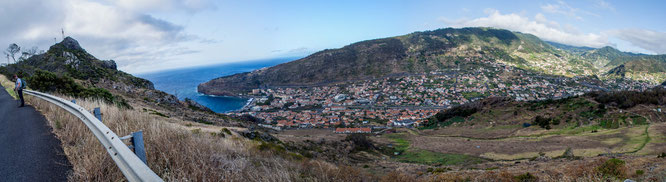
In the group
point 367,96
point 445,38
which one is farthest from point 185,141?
point 445,38

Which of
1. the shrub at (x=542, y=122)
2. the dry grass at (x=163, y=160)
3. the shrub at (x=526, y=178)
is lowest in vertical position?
the shrub at (x=542, y=122)

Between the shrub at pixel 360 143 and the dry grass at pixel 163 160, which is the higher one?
the dry grass at pixel 163 160

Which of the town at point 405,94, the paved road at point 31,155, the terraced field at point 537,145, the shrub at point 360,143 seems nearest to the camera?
the paved road at point 31,155

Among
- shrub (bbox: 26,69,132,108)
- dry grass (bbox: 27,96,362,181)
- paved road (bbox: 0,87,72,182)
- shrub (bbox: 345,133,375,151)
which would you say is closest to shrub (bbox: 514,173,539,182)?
dry grass (bbox: 27,96,362,181)

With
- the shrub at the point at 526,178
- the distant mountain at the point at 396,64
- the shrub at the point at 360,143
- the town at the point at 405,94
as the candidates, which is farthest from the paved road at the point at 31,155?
the distant mountain at the point at 396,64

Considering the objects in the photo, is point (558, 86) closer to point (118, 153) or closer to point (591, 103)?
point (591, 103)

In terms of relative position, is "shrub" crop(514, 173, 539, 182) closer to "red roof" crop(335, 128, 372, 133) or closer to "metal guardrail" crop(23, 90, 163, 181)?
"metal guardrail" crop(23, 90, 163, 181)

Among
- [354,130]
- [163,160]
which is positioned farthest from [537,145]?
[163,160]

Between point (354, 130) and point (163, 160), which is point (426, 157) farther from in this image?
point (163, 160)

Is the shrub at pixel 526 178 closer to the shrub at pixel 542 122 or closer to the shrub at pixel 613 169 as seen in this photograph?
Answer: the shrub at pixel 613 169
